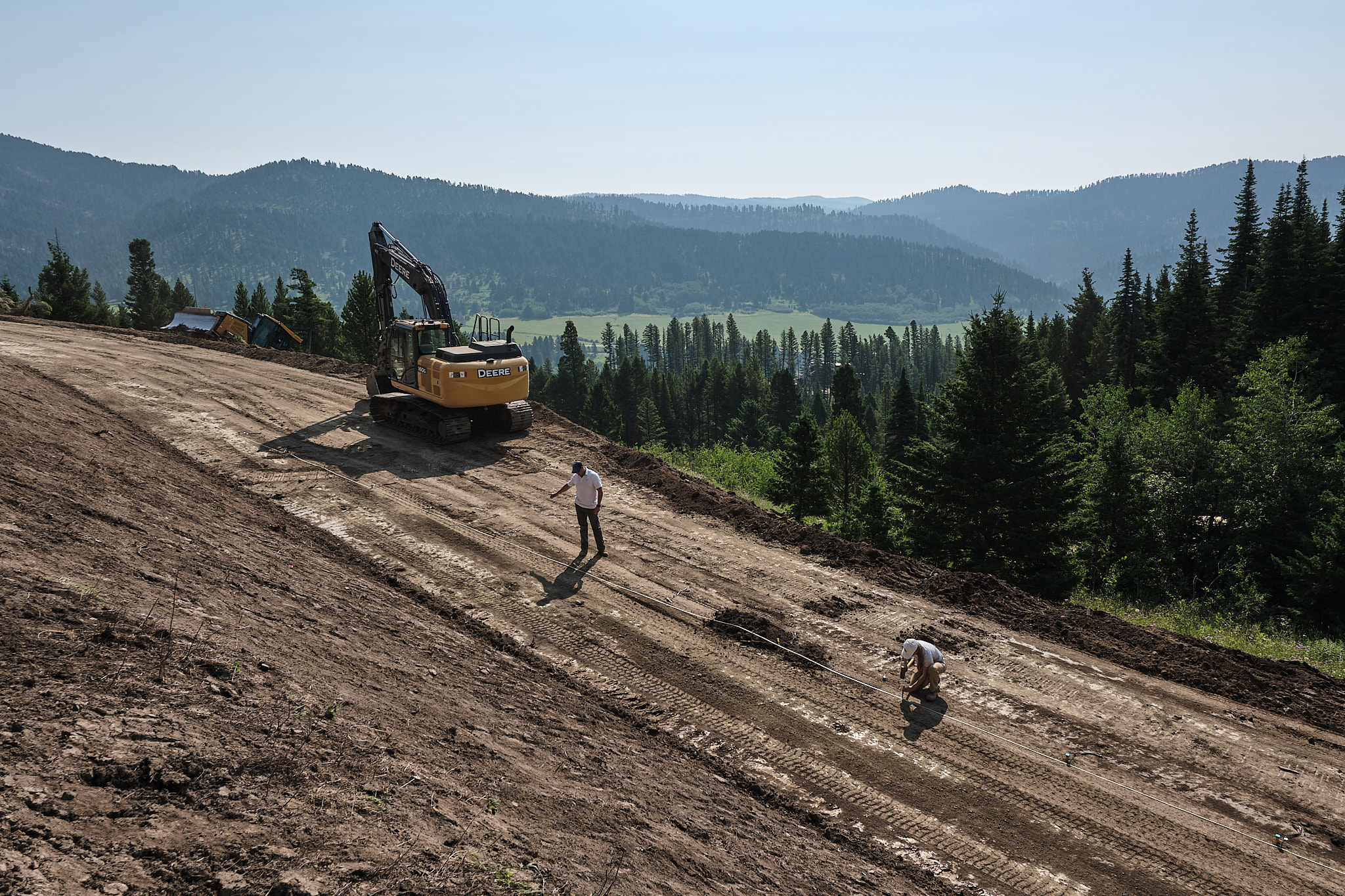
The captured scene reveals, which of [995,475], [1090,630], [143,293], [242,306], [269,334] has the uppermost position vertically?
[143,293]

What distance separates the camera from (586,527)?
1441cm

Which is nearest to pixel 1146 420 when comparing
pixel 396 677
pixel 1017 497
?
pixel 1017 497

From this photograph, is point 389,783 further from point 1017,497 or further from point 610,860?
point 1017,497

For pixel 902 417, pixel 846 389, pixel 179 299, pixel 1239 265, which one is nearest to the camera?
pixel 1239 265

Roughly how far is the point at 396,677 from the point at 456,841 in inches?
137

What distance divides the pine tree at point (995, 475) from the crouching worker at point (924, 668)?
40.1 ft

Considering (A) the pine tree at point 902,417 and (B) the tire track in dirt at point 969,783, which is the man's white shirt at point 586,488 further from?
(A) the pine tree at point 902,417

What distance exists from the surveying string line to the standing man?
70cm

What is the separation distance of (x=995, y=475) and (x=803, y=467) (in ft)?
64.1

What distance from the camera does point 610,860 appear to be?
6160mm

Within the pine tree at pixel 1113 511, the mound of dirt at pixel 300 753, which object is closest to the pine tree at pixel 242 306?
the mound of dirt at pixel 300 753

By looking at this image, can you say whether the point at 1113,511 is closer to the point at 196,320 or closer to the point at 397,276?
the point at 397,276

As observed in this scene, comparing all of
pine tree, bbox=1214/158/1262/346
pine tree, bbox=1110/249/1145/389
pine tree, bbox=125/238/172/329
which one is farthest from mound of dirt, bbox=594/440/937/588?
pine tree, bbox=125/238/172/329

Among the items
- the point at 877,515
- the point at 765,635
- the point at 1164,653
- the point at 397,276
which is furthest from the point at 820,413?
the point at 765,635
